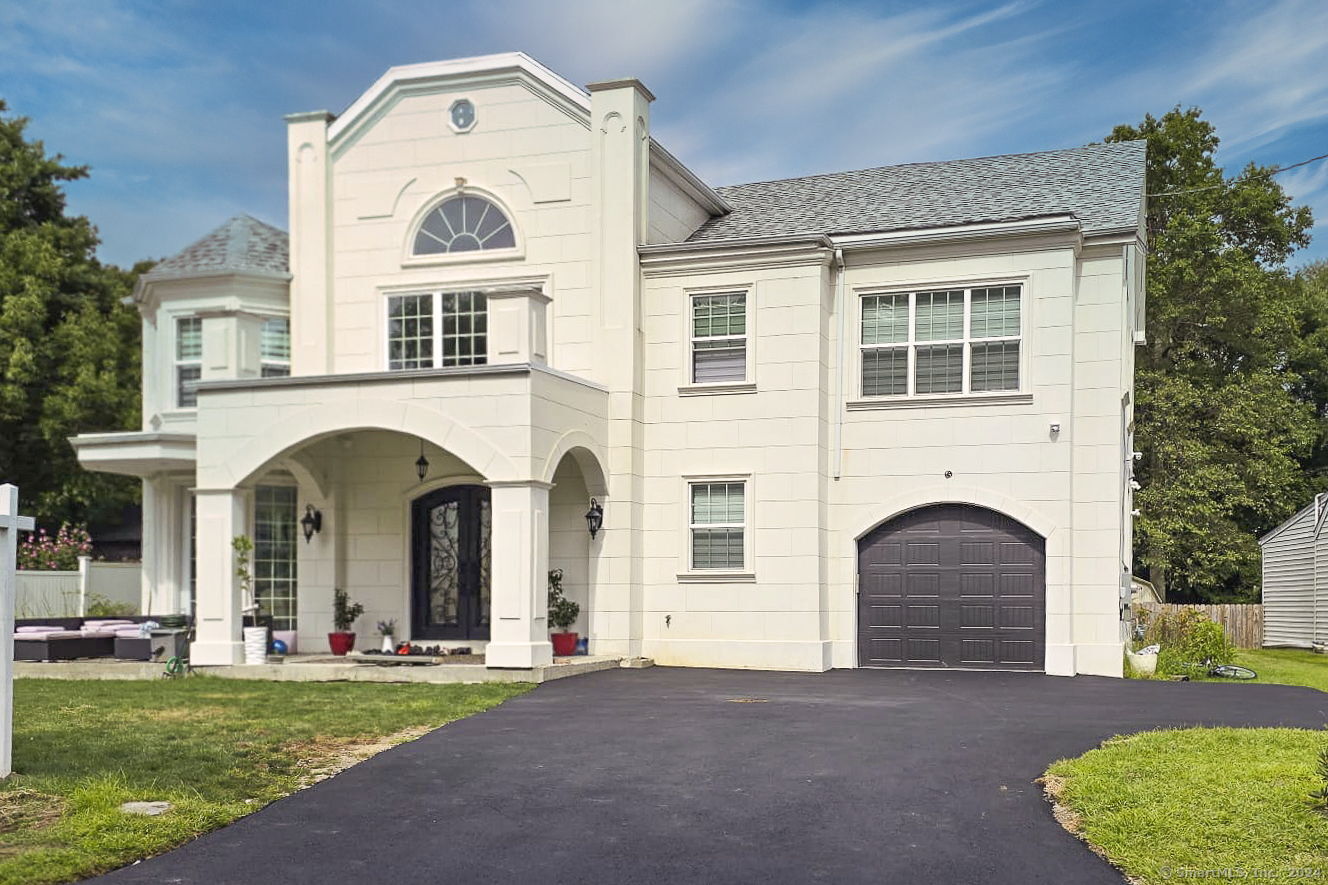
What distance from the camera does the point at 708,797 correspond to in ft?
31.9

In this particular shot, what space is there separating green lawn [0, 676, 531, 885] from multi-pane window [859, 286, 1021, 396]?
726 cm

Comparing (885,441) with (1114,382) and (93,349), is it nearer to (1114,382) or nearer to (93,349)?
(1114,382)

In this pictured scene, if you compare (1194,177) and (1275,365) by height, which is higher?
(1194,177)

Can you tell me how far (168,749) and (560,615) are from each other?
828 cm

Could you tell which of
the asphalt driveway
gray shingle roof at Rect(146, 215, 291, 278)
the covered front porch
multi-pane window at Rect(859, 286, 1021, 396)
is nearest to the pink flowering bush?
gray shingle roof at Rect(146, 215, 291, 278)

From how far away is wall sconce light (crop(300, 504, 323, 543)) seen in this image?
2000 centimetres

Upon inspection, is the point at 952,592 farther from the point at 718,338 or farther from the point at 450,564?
the point at 450,564

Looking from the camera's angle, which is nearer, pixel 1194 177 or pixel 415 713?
pixel 415 713

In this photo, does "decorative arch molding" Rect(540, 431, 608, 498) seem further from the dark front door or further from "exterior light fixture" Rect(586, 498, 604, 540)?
the dark front door

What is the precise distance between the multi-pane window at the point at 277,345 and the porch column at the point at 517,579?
6.28m

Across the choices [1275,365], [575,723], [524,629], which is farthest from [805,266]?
[1275,365]

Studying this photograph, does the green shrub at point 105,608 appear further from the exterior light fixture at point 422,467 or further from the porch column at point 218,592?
the exterior light fixture at point 422,467

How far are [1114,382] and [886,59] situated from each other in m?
6.44

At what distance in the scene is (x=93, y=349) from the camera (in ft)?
105
